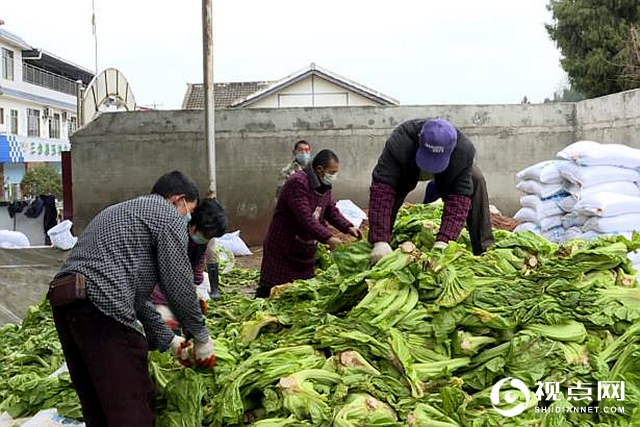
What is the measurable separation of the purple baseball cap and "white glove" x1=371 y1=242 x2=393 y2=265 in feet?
1.64

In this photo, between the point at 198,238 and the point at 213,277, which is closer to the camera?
the point at 198,238

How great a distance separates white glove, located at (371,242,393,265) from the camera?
436 cm

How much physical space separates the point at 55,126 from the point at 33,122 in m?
4.36

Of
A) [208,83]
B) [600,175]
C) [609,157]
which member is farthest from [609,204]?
[208,83]

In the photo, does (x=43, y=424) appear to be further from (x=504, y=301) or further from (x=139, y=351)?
(x=504, y=301)

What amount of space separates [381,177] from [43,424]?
2.32 metres

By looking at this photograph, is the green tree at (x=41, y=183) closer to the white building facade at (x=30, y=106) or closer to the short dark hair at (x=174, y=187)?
the white building facade at (x=30, y=106)

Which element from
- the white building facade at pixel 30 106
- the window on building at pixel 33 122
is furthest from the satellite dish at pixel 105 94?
the window on building at pixel 33 122

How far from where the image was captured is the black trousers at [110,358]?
10.3 feet

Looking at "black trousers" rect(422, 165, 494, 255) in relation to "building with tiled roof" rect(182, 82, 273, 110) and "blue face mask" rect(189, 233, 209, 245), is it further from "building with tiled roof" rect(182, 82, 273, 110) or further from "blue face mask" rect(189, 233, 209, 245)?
"building with tiled roof" rect(182, 82, 273, 110)

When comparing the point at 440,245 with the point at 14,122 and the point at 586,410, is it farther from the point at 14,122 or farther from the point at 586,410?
the point at 14,122

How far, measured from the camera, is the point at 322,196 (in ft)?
18.5

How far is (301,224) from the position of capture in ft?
17.9

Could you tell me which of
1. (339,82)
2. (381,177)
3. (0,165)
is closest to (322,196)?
(381,177)
